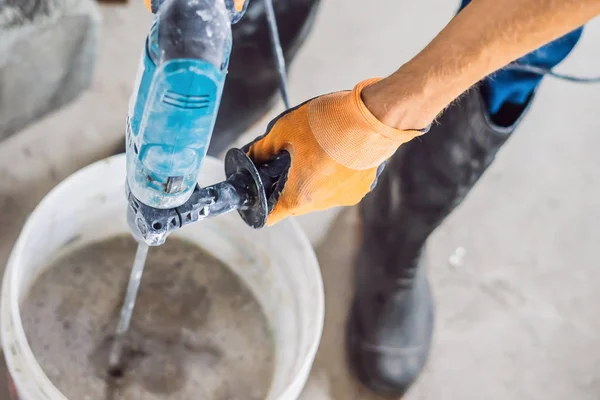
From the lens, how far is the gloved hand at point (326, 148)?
0.53 meters

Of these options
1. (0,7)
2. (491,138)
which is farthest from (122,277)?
(491,138)

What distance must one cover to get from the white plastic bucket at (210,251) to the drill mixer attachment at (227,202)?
161 mm

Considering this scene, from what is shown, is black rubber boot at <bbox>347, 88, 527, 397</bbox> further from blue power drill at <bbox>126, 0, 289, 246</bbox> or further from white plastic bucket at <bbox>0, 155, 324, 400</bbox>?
blue power drill at <bbox>126, 0, 289, 246</bbox>

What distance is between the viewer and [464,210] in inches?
44.7

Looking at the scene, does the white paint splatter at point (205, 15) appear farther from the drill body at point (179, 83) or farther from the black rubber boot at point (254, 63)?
the black rubber boot at point (254, 63)

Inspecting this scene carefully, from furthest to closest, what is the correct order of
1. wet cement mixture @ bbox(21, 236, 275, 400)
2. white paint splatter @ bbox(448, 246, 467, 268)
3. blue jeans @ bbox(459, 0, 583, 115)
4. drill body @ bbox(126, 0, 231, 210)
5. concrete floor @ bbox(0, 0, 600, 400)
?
1. white paint splatter @ bbox(448, 246, 467, 268)
2. concrete floor @ bbox(0, 0, 600, 400)
3. wet cement mixture @ bbox(21, 236, 275, 400)
4. blue jeans @ bbox(459, 0, 583, 115)
5. drill body @ bbox(126, 0, 231, 210)

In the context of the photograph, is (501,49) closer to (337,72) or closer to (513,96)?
(513,96)

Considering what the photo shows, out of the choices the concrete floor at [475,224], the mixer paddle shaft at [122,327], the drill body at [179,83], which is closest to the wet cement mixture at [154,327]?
the mixer paddle shaft at [122,327]

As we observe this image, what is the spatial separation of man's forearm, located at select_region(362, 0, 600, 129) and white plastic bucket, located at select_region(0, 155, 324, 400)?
0.27 metres

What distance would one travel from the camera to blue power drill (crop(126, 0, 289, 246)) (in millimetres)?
373

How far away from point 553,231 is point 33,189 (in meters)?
0.92

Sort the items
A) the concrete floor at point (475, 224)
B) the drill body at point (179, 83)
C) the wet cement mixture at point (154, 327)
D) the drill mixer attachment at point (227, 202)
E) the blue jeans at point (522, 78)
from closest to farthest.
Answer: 1. the drill body at point (179, 83)
2. the drill mixer attachment at point (227, 202)
3. the blue jeans at point (522, 78)
4. the wet cement mixture at point (154, 327)
5. the concrete floor at point (475, 224)

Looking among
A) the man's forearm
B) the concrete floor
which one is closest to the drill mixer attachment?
the man's forearm

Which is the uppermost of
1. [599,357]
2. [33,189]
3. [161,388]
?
[33,189]
